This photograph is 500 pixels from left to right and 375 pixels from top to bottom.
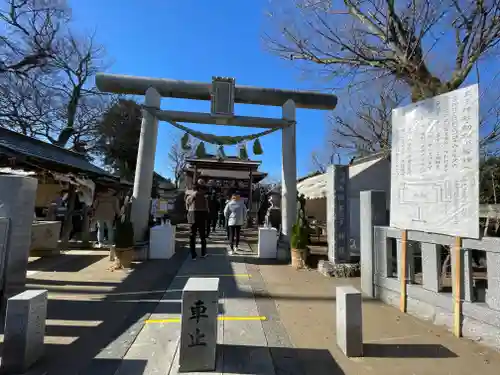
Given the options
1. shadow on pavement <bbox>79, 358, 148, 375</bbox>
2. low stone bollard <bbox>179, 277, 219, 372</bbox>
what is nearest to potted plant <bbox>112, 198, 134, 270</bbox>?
shadow on pavement <bbox>79, 358, 148, 375</bbox>

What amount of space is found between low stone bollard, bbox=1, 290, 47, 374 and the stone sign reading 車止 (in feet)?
16.2

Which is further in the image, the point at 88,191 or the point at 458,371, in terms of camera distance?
the point at 88,191

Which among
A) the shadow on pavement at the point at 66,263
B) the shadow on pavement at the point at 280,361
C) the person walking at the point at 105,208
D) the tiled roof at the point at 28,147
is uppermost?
the tiled roof at the point at 28,147

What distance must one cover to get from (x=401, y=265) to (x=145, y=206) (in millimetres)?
6434

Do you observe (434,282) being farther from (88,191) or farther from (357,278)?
(88,191)

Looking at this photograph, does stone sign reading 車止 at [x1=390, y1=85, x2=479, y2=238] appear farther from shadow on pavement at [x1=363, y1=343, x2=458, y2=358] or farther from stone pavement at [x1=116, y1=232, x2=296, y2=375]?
stone pavement at [x1=116, y1=232, x2=296, y2=375]

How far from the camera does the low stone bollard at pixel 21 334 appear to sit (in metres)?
2.92

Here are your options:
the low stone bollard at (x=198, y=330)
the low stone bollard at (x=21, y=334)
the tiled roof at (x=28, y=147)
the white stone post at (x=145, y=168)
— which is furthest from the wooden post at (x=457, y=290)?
the tiled roof at (x=28, y=147)

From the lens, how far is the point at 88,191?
945 centimetres

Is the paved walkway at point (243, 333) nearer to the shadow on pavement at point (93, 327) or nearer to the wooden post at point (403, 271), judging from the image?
the shadow on pavement at point (93, 327)

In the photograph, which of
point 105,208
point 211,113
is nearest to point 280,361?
point 211,113

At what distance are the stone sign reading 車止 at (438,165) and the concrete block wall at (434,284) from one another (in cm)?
19

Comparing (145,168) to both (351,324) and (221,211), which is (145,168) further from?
(221,211)

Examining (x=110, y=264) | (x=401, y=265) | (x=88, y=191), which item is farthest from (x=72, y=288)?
(x=401, y=265)
